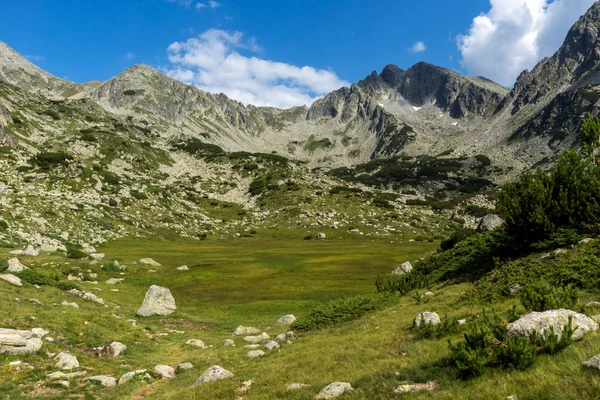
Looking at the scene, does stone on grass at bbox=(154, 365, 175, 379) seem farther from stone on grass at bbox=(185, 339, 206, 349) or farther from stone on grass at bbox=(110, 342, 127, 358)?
stone on grass at bbox=(185, 339, 206, 349)

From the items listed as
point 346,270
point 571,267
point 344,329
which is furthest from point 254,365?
point 346,270

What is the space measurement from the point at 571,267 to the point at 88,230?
83350 mm

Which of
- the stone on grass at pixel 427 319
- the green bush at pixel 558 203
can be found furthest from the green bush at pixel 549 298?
the green bush at pixel 558 203

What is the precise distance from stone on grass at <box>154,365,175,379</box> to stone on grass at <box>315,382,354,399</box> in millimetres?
11068

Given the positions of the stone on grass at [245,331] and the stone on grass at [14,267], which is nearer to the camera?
the stone on grass at [245,331]

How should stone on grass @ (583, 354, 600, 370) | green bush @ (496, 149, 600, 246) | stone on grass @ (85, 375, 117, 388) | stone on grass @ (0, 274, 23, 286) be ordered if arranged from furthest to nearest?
1. stone on grass @ (0, 274, 23, 286)
2. green bush @ (496, 149, 600, 246)
3. stone on grass @ (85, 375, 117, 388)
4. stone on grass @ (583, 354, 600, 370)

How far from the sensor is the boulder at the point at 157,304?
106 ft

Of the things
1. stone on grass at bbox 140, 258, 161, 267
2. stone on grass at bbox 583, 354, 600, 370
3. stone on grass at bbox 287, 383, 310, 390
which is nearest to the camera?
stone on grass at bbox 583, 354, 600, 370

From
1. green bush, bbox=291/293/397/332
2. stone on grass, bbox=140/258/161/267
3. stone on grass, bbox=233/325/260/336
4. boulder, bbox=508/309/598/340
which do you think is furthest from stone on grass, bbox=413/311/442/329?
stone on grass, bbox=140/258/161/267

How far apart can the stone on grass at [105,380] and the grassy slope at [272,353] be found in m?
0.65

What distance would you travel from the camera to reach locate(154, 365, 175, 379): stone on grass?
61.0ft

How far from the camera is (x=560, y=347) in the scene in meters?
9.26

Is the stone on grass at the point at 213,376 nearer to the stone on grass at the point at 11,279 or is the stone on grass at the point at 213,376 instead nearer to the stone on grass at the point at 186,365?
the stone on grass at the point at 186,365

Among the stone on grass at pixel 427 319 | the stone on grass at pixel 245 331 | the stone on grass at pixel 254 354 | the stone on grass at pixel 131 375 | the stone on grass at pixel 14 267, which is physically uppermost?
the stone on grass at pixel 14 267
